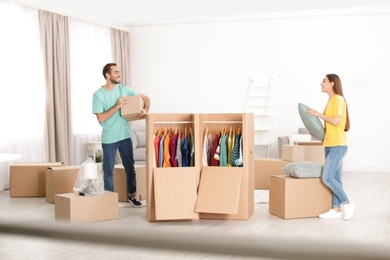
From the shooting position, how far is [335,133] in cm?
445

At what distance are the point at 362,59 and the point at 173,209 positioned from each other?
5511mm

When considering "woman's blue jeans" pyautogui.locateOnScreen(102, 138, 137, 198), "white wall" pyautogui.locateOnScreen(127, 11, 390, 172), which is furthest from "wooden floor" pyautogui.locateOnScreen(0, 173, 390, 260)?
"white wall" pyautogui.locateOnScreen(127, 11, 390, 172)

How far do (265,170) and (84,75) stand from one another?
3.67 metres

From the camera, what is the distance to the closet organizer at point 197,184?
4449mm

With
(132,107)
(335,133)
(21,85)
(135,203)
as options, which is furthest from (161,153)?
(21,85)

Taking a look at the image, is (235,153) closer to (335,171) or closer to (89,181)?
(335,171)

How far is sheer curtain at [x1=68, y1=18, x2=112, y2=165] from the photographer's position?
833 cm

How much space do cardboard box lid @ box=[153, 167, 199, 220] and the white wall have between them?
497cm

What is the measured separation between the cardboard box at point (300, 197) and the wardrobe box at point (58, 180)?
230 centimetres

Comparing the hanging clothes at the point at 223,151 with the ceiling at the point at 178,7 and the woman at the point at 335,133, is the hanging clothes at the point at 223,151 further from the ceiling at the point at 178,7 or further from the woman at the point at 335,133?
the ceiling at the point at 178,7

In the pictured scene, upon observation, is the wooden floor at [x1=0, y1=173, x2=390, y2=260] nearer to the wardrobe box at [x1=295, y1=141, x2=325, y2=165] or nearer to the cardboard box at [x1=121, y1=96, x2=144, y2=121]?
the wardrobe box at [x1=295, y1=141, x2=325, y2=165]

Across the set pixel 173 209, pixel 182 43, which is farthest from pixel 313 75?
pixel 173 209

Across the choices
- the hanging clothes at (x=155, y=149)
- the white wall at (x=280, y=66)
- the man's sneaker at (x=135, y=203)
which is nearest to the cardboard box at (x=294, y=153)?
the man's sneaker at (x=135, y=203)

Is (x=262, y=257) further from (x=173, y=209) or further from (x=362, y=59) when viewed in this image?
(x=362, y=59)
